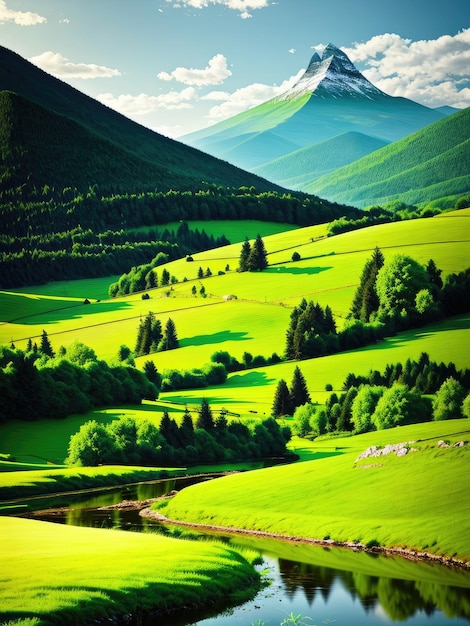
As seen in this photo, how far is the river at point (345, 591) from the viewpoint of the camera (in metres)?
42.5

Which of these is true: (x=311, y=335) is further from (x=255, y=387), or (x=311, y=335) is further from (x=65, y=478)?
(x=65, y=478)

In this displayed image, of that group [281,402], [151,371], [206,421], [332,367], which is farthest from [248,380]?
[206,421]

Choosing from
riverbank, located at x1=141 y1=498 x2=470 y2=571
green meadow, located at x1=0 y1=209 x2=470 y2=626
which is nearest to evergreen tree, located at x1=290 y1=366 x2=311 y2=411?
green meadow, located at x1=0 y1=209 x2=470 y2=626

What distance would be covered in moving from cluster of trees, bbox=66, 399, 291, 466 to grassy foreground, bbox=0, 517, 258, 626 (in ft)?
157

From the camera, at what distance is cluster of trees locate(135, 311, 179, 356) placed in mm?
189375

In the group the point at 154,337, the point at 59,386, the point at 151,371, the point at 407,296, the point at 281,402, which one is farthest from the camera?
the point at 154,337

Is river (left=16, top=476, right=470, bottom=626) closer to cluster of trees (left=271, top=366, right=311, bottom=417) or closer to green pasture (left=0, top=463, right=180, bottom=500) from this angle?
green pasture (left=0, top=463, right=180, bottom=500)

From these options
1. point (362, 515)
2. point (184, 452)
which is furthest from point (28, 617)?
point (184, 452)

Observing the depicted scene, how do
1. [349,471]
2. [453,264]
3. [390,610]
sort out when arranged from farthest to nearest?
[453,264], [349,471], [390,610]

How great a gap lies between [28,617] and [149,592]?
823 cm

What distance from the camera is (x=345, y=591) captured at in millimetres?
47062

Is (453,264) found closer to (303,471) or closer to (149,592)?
(303,471)

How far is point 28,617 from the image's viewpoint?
118 feet

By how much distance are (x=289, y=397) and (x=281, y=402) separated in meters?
1.52
